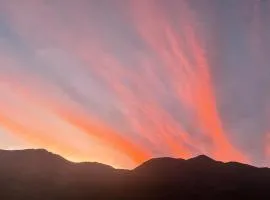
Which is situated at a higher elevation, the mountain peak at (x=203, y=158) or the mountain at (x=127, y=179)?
the mountain peak at (x=203, y=158)

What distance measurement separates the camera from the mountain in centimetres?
12900

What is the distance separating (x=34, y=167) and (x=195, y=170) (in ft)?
204

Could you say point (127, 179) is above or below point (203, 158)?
below

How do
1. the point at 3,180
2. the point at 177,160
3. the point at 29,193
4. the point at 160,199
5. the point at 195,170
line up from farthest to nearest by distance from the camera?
the point at 177,160, the point at 195,170, the point at 3,180, the point at 29,193, the point at 160,199

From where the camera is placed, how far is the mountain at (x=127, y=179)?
5079 inches

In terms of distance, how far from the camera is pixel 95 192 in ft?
422

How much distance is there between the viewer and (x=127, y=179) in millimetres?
145250

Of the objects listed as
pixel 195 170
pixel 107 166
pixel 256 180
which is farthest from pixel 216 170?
pixel 107 166

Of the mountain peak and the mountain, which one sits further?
the mountain peak

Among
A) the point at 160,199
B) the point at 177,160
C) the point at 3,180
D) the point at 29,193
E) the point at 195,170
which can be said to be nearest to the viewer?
the point at 160,199

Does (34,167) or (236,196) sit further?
(34,167)

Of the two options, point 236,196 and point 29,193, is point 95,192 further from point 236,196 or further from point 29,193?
point 236,196

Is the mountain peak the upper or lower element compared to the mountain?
upper

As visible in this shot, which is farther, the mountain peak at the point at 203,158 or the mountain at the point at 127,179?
the mountain peak at the point at 203,158
